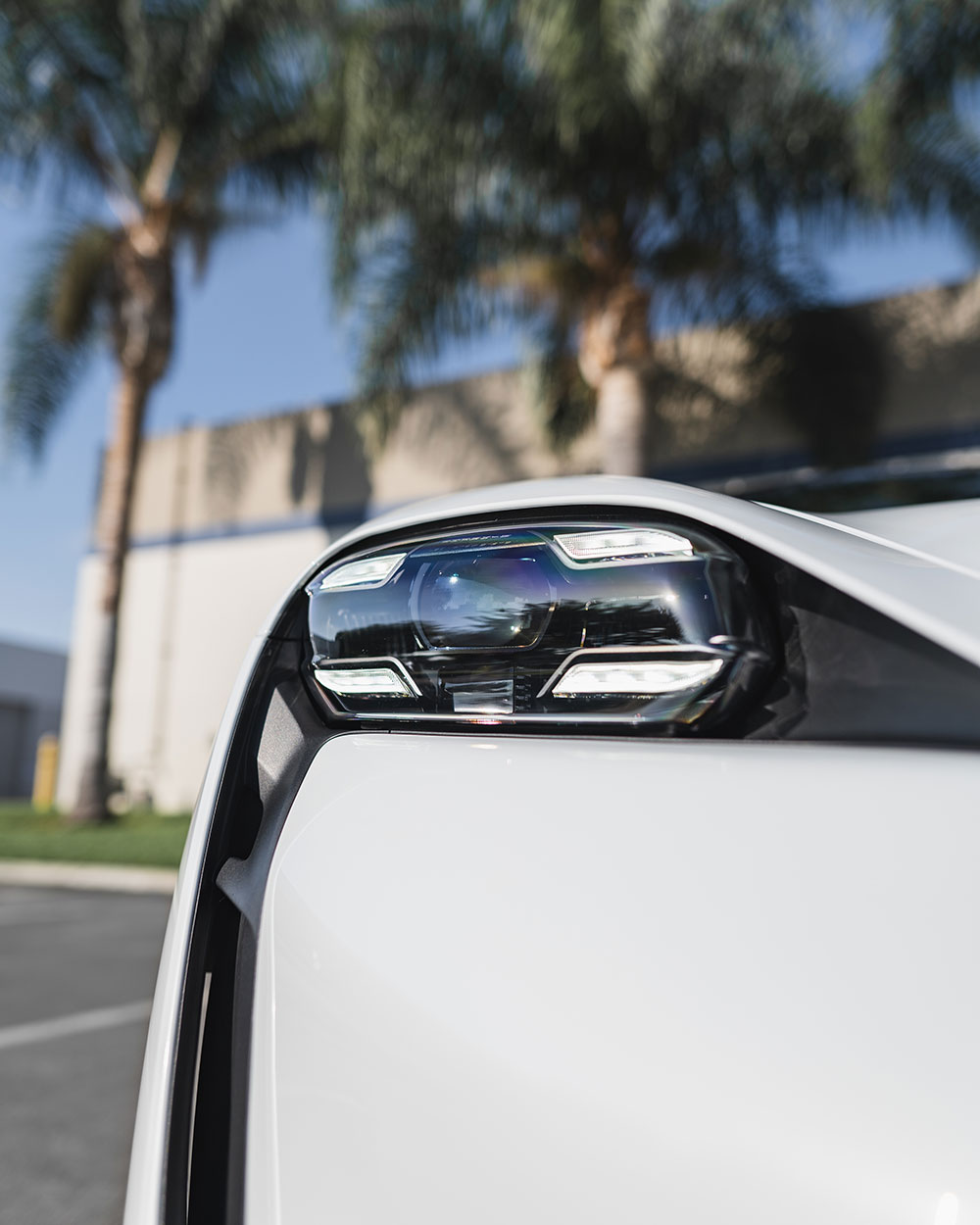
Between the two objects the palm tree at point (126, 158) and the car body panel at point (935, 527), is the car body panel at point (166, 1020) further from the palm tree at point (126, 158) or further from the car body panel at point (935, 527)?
the palm tree at point (126, 158)

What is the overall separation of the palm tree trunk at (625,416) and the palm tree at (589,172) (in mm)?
18

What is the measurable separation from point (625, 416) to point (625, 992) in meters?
8.73

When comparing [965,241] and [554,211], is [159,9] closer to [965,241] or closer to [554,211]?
[554,211]

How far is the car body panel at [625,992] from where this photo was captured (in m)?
0.51

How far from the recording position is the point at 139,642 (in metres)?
15.0

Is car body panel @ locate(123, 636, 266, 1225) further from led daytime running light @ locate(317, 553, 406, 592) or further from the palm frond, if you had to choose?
the palm frond

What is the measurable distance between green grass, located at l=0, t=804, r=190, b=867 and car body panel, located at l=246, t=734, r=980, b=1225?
7.06m

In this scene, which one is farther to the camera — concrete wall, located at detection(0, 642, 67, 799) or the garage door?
concrete wall, located at detection(0, 642, 67, 799)

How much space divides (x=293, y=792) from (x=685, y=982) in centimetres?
35

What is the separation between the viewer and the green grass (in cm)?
850

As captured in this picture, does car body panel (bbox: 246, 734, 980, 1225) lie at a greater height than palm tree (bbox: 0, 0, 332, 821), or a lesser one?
lesser

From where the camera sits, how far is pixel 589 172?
8.30 m

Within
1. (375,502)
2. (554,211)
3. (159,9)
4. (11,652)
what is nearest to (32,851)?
(375,502)

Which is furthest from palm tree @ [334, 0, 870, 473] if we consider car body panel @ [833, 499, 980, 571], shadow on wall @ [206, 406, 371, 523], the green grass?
car body panel @ [833, 499, 980, 571]
